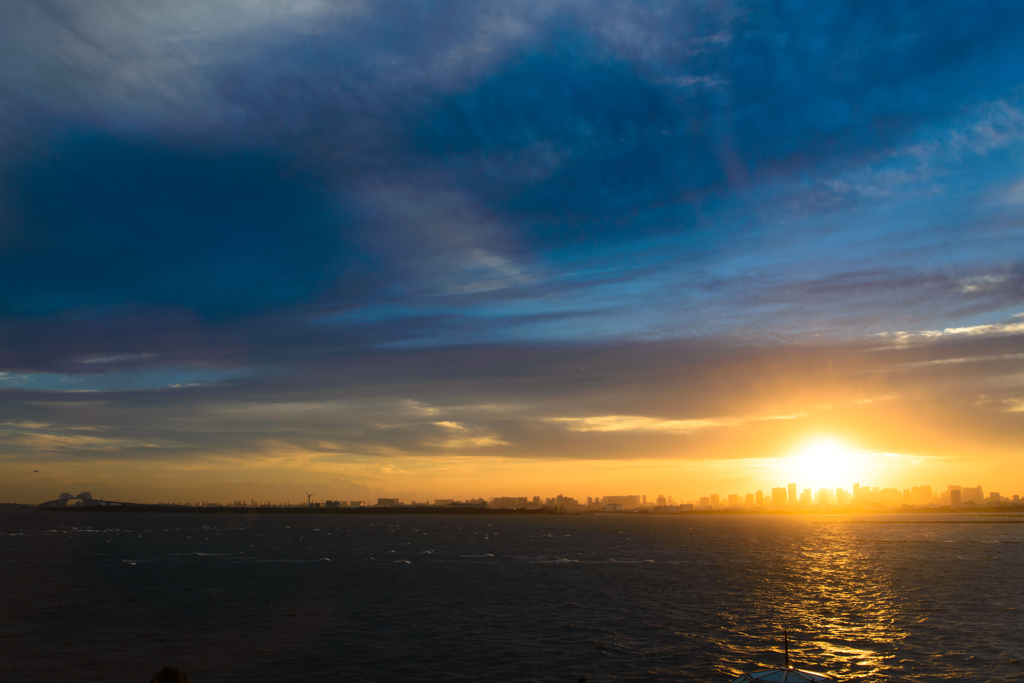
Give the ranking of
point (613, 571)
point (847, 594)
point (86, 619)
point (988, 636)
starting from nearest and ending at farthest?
point (988, 636) → point (86, 619) → point (847, 594) → point (613, 571)

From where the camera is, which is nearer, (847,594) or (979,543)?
(847,594)

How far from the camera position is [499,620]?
65625 mm

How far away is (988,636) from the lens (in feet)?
190

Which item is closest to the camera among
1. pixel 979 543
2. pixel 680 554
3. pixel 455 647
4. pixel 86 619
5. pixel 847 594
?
pixel 455 647

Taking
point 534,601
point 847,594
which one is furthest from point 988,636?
point 534,601

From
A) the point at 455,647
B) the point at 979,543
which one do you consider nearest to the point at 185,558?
the point at 455,647

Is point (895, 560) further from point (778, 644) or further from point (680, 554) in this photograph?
point (778, 644)

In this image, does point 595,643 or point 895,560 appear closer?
point 595,643

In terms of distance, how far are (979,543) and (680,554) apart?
106 meters

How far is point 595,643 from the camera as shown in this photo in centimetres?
5497

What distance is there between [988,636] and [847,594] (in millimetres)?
31088

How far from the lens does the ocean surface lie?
47.6 m

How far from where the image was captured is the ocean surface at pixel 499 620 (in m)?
47.6

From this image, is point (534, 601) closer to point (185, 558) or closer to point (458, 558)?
point (458, 558)
